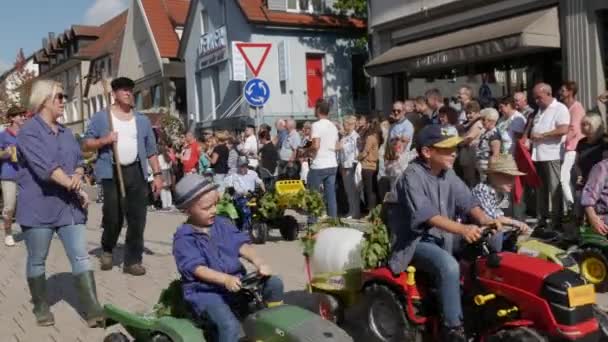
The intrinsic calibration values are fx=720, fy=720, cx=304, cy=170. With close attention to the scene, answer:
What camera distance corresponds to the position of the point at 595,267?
6.75 m

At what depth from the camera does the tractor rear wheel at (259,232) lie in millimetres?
10266

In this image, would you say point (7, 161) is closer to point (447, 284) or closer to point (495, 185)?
point (495, 185)

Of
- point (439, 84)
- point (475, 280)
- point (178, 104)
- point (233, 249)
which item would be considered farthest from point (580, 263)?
point (178, 104)

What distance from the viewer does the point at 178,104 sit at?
3703 centimetres

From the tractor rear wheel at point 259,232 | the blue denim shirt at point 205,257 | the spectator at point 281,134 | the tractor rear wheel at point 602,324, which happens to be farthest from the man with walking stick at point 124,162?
the spectator at point 281,134

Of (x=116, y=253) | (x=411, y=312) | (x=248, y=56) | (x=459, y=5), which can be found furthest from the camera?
(x=459, y=5)

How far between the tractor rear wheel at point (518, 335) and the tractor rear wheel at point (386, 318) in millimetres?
705

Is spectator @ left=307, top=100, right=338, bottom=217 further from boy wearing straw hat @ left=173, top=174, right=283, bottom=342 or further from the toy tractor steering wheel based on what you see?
the toy tractor steering wheel

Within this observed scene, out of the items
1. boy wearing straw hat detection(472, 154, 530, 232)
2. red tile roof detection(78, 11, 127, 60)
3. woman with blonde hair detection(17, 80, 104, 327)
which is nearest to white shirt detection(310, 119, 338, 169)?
woman with blonde hair detection(17, 80, 104, 327)

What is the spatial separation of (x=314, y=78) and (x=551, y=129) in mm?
19250

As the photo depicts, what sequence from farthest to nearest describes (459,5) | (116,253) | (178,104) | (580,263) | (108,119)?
(178,104) → (459,5) → (116,253) → (108,119) → (580,263)

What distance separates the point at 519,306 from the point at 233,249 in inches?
72.8

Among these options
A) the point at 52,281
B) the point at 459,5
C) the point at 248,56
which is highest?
the point at 459,5

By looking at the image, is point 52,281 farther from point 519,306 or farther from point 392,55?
point 392,55
